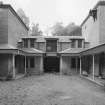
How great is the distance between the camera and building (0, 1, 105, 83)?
1345 centimetres

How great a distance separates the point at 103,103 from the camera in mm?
5684

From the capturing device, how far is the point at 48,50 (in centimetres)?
1928

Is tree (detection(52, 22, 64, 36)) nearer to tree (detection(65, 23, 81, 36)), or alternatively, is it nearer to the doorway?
tree (detection(65, 23, 81, 36))

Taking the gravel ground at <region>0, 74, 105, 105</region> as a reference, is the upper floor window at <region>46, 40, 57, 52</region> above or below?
above

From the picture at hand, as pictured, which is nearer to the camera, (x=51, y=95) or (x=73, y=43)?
(x=51, y=95)

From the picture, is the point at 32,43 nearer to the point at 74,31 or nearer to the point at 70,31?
the point at 70,31

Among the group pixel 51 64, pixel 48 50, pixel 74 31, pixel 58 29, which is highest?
pixel 58 29

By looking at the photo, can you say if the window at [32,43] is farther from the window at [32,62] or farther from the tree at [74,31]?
the tree at [74,31]

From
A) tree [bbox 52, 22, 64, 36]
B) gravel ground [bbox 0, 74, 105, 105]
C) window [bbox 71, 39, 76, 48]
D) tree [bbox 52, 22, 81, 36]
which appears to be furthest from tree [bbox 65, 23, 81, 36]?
gravel ground [bbox 0, 74, 105, 105]

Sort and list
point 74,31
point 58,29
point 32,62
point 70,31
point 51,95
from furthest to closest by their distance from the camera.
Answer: point 58,29 < point 70,31 < point 74,31 < point 32,62 < point 51,95

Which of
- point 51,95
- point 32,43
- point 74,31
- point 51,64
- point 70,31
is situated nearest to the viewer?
point 51,95

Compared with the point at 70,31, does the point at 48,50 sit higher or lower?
lower

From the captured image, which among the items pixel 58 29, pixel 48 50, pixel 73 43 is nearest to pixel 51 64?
pixel 48 50

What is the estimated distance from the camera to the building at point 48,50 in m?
13.5
